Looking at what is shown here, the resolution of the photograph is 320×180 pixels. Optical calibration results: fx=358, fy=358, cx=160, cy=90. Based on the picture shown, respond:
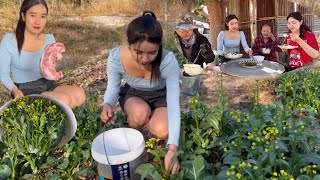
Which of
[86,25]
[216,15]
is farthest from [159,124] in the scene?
[86,25]

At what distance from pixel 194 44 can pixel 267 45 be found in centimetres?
108

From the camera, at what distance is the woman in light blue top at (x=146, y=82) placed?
215 centimetres

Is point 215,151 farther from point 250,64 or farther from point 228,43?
point 228,43

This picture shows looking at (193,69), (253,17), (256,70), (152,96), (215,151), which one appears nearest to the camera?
(215,151)

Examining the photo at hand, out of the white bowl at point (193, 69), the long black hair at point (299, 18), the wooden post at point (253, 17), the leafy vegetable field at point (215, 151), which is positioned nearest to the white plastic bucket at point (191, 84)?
the white bowl at point (193, 69)

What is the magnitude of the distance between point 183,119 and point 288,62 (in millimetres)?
2390

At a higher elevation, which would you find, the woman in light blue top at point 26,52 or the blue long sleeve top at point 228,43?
the woman in light blue top at point 26,52

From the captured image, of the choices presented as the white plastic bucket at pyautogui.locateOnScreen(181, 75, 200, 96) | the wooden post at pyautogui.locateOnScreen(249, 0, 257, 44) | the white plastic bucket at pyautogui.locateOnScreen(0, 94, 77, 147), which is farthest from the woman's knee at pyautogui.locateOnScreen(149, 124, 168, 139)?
the wooden post at pyautogui.locateOnScreen(249, 0, 257, 44)

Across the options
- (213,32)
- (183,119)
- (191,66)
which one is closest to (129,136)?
(183,119)

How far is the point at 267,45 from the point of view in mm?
5027

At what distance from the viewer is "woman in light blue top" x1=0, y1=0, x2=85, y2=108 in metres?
2.83

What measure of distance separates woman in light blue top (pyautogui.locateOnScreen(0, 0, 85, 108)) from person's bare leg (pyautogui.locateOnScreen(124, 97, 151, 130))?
2.28ft

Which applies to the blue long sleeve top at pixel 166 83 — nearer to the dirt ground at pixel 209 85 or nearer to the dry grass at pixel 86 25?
the dirt ground at pixel 209 85

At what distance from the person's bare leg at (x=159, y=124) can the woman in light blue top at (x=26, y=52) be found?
0.88 m
